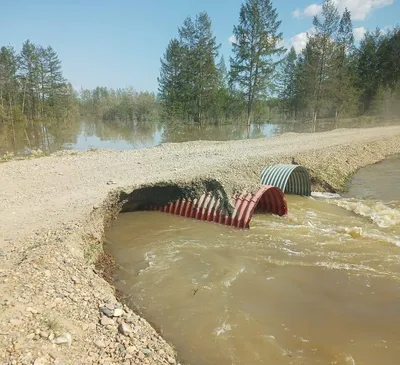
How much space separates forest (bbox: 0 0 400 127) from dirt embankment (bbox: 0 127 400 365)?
22444 millimetres

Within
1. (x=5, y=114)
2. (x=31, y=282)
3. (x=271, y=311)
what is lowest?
(x=271, y=311)

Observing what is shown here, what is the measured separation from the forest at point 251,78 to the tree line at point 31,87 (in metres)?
0.15

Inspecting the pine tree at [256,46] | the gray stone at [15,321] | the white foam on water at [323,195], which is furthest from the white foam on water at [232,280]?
the pine tree at [256,46]

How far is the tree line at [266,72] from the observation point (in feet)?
98.9

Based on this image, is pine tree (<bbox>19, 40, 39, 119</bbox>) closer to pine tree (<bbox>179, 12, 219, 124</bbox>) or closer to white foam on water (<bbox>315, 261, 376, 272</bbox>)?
pine tree (<bbox>179, 12, 219, 124</bbox>)

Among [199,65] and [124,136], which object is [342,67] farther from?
[124,136]

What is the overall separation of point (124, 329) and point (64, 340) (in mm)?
579

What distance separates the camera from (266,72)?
3034 cm

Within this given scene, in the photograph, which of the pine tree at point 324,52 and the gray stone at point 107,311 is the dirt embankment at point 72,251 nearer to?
the gray stone at point 107,311

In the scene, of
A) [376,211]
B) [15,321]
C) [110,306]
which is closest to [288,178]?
[376,211]

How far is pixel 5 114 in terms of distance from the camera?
43125mm

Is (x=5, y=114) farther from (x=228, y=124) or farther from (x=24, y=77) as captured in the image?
(x=228, y=124)

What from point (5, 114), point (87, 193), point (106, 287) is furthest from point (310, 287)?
point (5, 114)

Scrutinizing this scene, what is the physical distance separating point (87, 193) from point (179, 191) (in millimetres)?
2150
